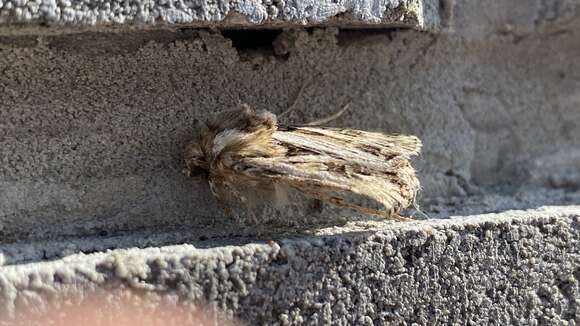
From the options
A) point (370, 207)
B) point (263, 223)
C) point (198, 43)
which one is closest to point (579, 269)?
point (370, 207)

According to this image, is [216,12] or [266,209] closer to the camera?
[216,12]

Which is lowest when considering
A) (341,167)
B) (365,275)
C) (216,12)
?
(365,275)

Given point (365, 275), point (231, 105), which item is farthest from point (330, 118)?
point (365, 275)

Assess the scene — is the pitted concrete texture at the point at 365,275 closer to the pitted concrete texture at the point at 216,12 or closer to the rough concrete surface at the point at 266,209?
the rough concrete surface at the point at 266,209

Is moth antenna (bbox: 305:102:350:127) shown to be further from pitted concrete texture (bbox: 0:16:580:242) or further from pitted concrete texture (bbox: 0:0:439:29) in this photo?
pitted concrete texture (bbox: 0:0:439:29)

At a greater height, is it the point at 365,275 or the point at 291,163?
the point at 291,163

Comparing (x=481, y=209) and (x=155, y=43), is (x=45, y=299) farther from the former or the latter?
(x=481, y=209)

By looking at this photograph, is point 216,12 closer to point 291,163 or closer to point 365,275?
point 291,163

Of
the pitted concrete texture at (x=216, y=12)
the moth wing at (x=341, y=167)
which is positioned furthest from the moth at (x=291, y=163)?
the pitted concrete texture at (x=216, y=12)
